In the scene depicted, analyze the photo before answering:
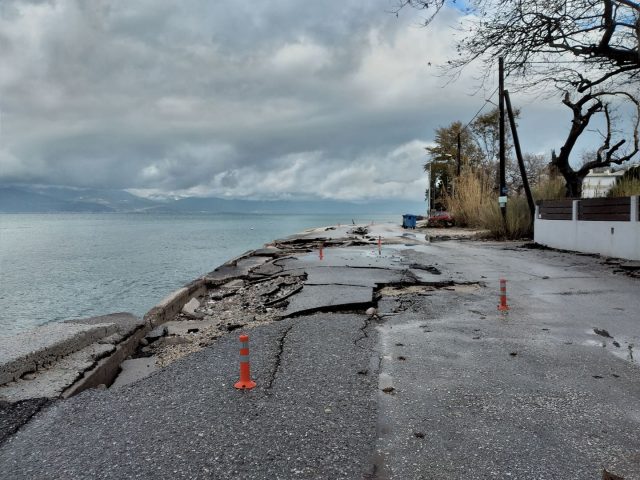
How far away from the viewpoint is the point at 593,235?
16.4 m

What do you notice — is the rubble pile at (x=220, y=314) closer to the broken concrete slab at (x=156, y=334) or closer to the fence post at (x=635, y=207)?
the broken concrete slab at (x=156, y=334)

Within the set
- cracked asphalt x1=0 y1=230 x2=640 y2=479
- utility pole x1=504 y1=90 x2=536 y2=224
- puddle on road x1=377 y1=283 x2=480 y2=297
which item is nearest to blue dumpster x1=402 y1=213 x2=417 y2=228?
utility pole x1=504 y1=90 x2=536 y2=224

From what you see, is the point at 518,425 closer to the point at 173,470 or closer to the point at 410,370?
the point at 410,370

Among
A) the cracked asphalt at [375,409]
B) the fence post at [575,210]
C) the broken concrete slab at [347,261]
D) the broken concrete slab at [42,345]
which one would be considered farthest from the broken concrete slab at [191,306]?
the fence post at [575,210]

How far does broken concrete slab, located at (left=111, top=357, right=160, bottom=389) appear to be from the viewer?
5.60 m

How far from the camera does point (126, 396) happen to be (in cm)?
445

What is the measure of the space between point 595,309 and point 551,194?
56.3ft

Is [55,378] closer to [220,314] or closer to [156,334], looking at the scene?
[156,334]

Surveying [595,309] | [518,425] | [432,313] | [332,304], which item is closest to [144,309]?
[332,304]

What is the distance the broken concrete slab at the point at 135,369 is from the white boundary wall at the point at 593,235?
1351cm

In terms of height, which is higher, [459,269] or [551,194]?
[551,194]

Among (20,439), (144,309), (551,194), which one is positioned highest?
(551,194)

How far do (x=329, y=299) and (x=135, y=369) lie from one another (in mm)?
3741

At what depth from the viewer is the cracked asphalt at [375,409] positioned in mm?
3162
